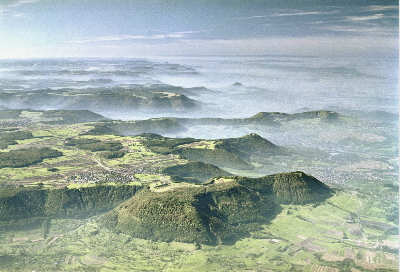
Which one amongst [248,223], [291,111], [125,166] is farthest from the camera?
[291,111]

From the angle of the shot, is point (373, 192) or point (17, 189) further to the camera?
point (373, 192)

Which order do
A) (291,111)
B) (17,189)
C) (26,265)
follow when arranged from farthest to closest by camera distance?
(291,111)
(17,189)
(26,265)

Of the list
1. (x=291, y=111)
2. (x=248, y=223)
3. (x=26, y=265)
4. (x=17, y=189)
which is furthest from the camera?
(x=291, y=111)

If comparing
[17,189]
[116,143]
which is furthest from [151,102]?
[17,189]

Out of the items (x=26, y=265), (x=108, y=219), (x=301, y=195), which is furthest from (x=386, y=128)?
(x=26, y=265)

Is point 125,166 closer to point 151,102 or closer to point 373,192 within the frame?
point 373,192

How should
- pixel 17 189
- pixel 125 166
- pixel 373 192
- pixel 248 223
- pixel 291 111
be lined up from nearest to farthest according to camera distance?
pixel 248 223
pixel 17 189
pixel 373 192
pixel 125 166
pixel 291 111

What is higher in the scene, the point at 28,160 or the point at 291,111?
the point at 28,160

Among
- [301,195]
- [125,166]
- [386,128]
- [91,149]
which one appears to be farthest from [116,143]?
[386,128]

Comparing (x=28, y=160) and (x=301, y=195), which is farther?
(x=28, y=160)

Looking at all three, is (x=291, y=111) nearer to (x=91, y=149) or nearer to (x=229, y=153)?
(x=229, y=153)
